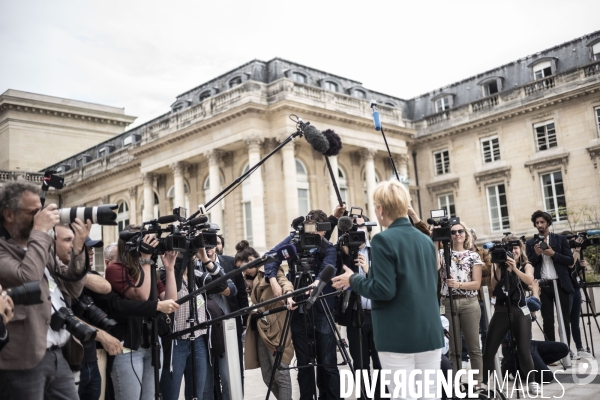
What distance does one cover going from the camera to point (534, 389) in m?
6.38

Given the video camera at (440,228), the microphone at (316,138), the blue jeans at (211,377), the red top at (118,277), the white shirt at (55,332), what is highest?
the microphone at (316,138)

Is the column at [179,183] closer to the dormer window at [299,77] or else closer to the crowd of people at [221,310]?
the dormer window at [299,77]

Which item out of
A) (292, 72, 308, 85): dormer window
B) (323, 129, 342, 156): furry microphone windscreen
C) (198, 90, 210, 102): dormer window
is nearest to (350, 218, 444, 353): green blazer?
(323, 129, 342, 156): furry microphone windscreen

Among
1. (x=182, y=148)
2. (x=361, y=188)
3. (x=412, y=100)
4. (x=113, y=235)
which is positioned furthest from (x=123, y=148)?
(x=412, y=100)

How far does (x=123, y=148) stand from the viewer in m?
37.1

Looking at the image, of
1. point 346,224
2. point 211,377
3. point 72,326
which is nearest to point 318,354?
point 211,377

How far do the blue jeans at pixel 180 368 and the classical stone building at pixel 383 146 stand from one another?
19977mm

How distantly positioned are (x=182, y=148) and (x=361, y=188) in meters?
10.5

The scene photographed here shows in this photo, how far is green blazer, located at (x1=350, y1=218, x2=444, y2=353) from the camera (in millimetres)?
3525

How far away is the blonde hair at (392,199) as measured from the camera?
379 cm

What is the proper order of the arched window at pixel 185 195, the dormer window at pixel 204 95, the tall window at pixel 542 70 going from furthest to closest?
1. the dormer window at pixel 204 95
2. the arched window at pixel 185 195
3. the tall window at pixel 542 70

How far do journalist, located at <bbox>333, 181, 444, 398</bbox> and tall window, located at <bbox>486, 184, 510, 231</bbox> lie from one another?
28.1 m

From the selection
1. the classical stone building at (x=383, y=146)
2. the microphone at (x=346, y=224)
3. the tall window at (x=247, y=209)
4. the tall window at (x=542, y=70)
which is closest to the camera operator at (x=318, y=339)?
the microphone at (x=346, y=224)

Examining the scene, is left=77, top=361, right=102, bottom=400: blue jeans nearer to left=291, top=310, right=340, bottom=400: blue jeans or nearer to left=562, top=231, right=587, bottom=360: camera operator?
left=291, top=310, right=340, bottom=400: blue jeans
